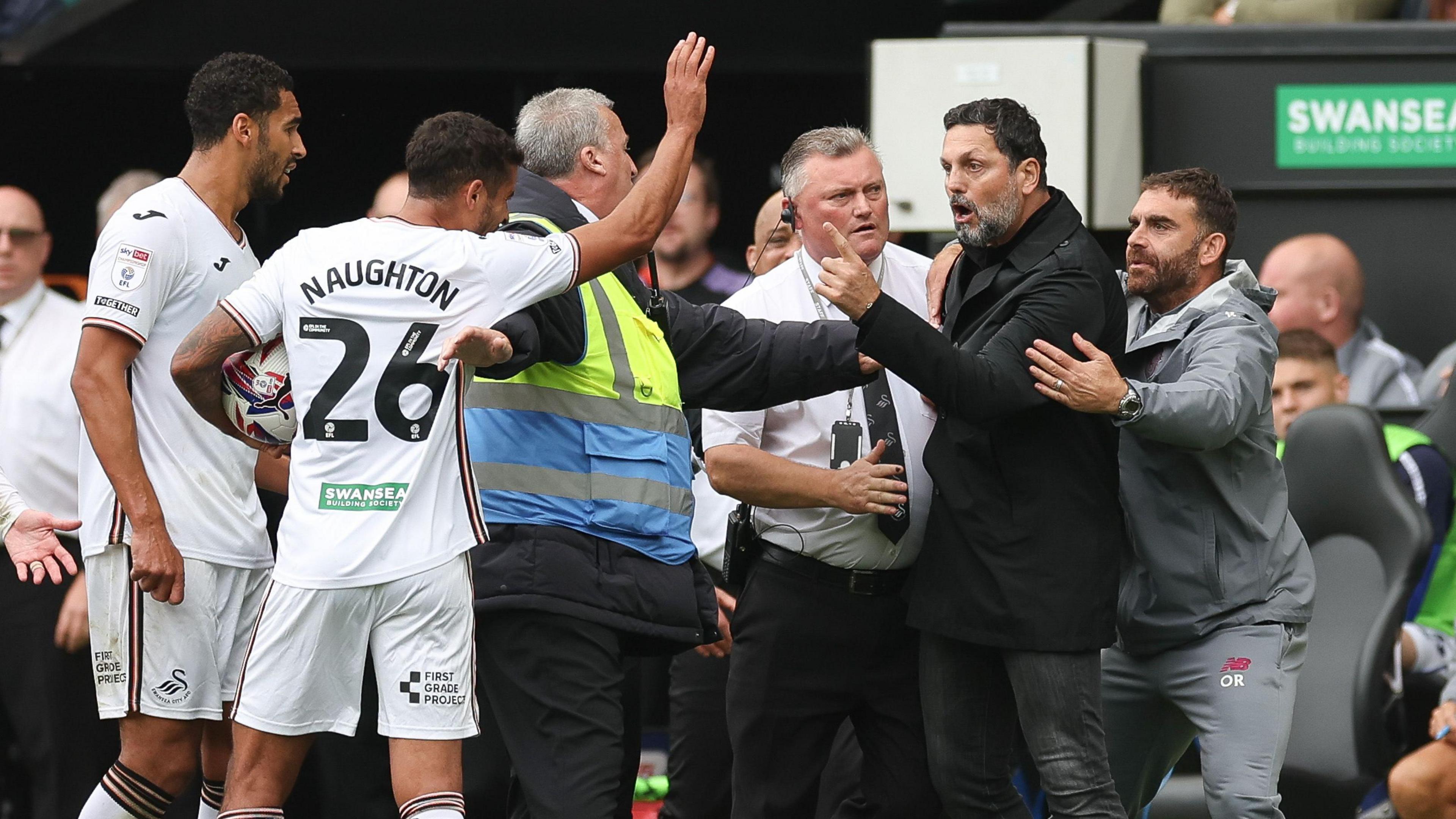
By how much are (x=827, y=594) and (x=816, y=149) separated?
1.12m

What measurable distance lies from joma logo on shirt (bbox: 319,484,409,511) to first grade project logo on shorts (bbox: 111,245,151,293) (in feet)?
2.42

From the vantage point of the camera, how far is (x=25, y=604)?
6.23 m

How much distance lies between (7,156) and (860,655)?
19.8 feet

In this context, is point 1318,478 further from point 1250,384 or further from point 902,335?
point 902,335

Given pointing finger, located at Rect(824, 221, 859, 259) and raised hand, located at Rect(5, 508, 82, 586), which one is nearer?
pointing finger, located at Rect(824, 221, 859, 259)

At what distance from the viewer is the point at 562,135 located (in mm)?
4230

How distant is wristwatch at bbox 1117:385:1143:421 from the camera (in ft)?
12.7

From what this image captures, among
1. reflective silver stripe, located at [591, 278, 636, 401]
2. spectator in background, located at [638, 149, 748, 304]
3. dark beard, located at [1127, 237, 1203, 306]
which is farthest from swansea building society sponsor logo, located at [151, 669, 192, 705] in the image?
spectator in background, located at [638, 149, 748, 304]

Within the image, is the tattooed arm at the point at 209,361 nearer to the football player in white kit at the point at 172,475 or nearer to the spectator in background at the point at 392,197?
the football player in white kit at the point at 172,475

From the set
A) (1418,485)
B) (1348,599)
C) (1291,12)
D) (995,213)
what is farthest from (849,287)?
(1291,12)

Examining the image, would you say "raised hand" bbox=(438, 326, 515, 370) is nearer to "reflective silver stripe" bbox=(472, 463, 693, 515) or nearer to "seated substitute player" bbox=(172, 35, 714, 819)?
"seated substitute player" bbox=(172, 35, 714, 819)

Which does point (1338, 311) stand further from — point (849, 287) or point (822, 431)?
point (849, 287)

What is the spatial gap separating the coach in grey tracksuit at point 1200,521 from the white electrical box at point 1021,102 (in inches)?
97.7

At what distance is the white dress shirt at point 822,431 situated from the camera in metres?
4.35
